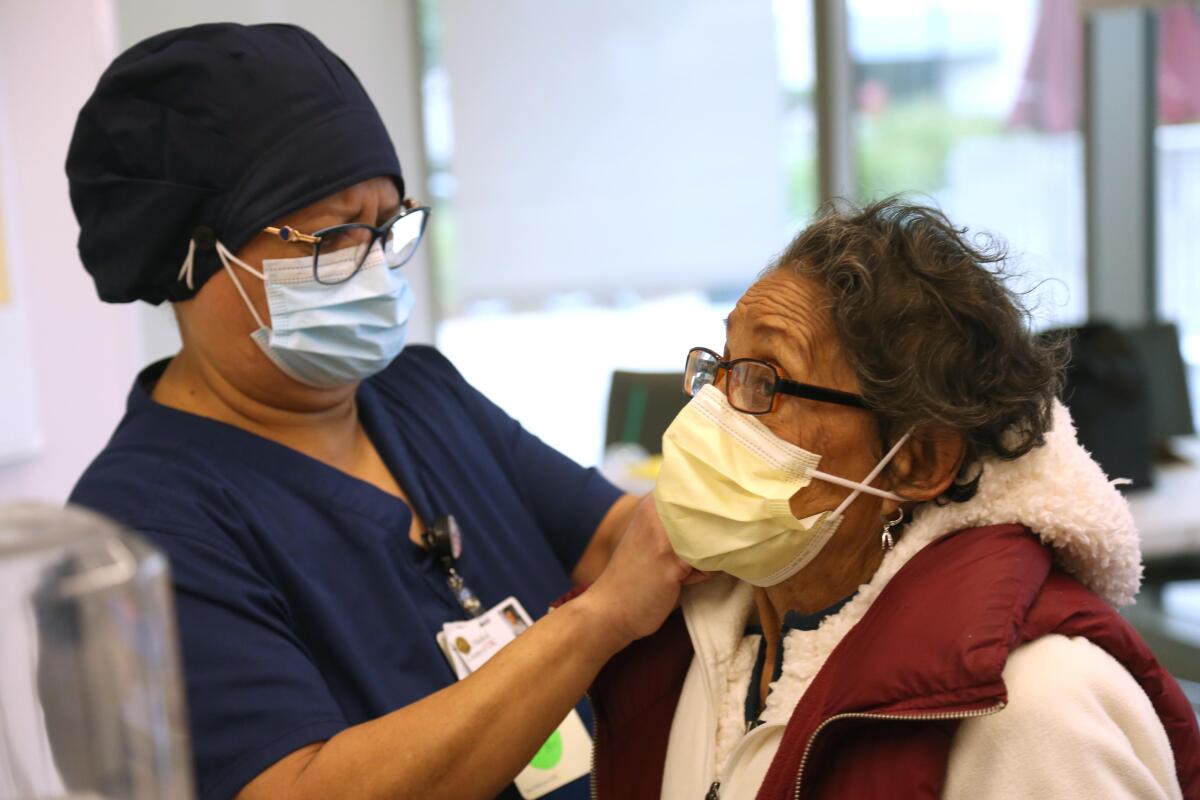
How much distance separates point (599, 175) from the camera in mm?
5504

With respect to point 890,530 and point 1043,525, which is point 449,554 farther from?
point 1043,525

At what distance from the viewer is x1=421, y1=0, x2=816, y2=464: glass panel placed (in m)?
5.23

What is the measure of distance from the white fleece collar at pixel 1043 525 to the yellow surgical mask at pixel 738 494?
0.21 ft

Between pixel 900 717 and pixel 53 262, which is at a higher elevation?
pixel 53 262

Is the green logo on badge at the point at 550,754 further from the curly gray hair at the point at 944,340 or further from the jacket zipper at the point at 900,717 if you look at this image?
the curly gray hair at the point at 944,340

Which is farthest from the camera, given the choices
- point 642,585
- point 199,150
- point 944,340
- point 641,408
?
point 641,408

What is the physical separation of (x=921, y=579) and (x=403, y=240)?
90 cm

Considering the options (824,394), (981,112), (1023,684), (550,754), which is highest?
(981,112)

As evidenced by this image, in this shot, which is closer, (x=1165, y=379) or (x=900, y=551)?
(x=900, y=551)

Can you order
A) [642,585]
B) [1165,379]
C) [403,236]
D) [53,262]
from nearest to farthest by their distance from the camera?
[642,585] → [403,236] → [53,262] → [1165,379]

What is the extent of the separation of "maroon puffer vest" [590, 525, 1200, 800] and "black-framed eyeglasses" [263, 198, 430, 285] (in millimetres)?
817

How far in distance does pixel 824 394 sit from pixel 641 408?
226 centimetres

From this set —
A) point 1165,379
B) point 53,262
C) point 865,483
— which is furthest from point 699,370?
point 1165,379

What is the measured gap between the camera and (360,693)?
1.40 meters
